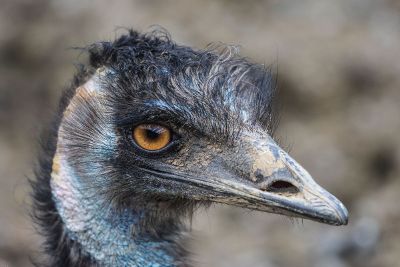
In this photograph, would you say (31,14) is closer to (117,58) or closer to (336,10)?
(336,10)

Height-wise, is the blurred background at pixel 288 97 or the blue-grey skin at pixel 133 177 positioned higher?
the blurred background at pixel 288 97

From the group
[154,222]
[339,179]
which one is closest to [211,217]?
[339,179]

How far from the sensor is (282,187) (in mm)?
3074

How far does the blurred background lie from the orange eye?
2.71m

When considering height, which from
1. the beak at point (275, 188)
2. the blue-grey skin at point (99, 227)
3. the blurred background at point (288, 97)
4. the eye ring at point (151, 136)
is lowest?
the blue-grey skin at point (99, 227)

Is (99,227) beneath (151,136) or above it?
beneath

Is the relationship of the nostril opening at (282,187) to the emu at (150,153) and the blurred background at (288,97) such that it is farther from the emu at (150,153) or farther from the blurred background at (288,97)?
the blurred background at (288,97)

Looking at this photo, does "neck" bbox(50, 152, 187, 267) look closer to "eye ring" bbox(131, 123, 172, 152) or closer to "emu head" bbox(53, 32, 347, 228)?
"emu head" bbox(53, 32, 347, 228)

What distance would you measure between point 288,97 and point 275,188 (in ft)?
13.2

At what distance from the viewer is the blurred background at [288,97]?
629 centimetres

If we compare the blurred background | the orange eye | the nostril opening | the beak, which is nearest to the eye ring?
the orange eye

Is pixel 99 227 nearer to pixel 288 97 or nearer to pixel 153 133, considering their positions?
pixel 153 133

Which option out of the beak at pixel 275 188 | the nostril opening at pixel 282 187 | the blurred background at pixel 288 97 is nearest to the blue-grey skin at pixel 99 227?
the beak at pixel 275 188

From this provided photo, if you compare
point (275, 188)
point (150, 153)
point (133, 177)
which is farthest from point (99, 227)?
point (275, 188)
